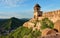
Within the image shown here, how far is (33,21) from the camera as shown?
51625 millimetres

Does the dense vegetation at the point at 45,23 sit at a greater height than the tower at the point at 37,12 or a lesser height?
lesser

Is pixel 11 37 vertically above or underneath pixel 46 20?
underneath

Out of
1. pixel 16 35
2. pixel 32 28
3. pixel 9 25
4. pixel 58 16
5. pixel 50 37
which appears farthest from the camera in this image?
pixel 9 25

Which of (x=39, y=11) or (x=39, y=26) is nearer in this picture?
(x=39, y=26)

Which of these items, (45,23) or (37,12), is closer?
(45,23)

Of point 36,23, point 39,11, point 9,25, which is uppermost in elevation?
point 39,11

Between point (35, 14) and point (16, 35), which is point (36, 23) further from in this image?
point (16, 35)

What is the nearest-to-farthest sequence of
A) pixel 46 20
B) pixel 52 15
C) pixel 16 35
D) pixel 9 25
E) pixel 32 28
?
pixel 52 15
pixel 46 20
pixel 32 28
pixel 16 35
pixel 9 25

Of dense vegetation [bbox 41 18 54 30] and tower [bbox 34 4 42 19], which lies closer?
dense vegetation [bbox 41 18 54 30]

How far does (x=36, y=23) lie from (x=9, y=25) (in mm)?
69010

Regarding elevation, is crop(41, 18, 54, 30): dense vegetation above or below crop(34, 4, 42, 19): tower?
below

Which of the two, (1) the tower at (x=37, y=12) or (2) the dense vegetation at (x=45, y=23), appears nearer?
(2) the dense vegetation at (x=45, y=23)

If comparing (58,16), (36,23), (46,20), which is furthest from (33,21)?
(58,16)

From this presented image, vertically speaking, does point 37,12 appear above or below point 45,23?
above
